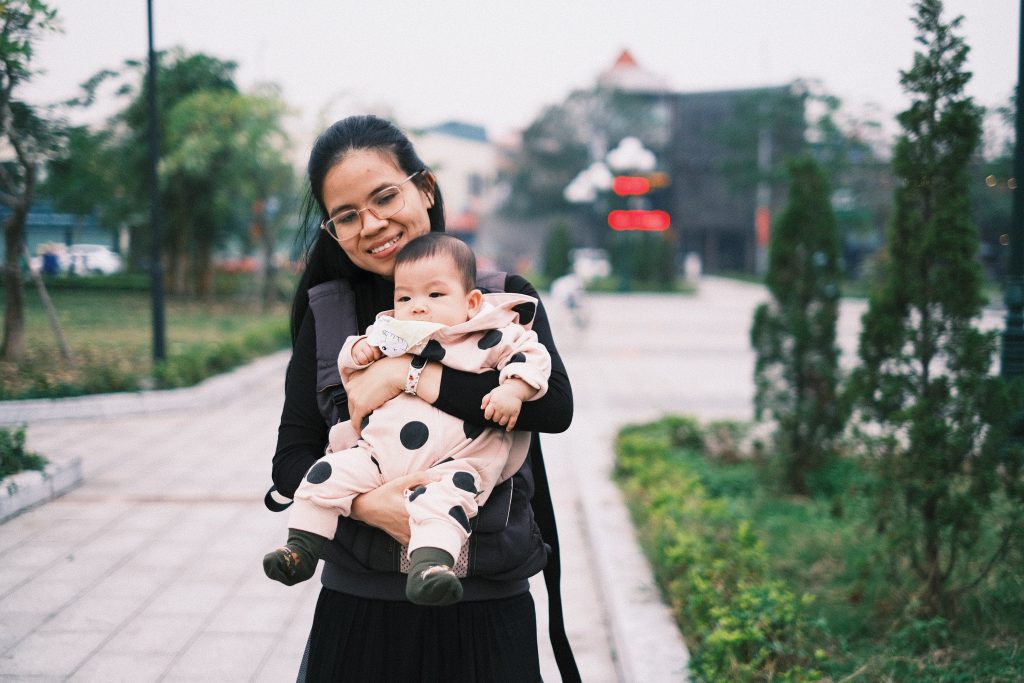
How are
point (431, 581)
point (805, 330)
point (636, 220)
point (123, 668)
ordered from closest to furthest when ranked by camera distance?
point (431, 581), point (123, 668), point (805, 330), point (636, 220)

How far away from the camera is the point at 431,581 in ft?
5.04

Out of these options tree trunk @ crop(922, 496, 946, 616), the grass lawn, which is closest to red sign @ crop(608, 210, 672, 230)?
the grass lawn

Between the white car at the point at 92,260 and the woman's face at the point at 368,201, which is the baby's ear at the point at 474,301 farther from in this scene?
the white car at the point at 92,260

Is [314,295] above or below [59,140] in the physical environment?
below

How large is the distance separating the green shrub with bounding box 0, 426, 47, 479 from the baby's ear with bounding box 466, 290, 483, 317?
162 inches

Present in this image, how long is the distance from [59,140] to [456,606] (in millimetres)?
4357

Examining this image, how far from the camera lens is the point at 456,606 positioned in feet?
5.79

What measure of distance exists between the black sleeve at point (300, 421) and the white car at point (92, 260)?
542cm

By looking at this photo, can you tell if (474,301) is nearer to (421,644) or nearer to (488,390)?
(488,390)

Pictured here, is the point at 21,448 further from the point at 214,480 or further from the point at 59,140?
the point at 59,140

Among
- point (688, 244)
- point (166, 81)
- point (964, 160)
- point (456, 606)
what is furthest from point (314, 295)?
point (688, 244)

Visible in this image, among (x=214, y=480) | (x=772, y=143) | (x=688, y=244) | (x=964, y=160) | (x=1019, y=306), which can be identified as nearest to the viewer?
(x=964, y=160)

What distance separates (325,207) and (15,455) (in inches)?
163

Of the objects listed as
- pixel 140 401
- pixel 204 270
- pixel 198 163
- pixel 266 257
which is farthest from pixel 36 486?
pixel 204 270
